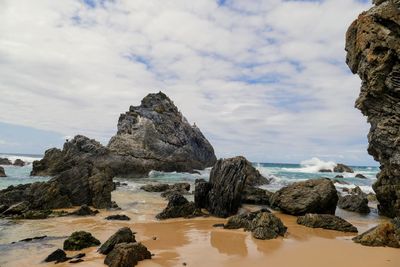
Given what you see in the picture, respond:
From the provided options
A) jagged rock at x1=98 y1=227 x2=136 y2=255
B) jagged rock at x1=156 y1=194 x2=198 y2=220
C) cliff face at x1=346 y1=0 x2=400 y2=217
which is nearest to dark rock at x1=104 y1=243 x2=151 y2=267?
jagged rock at x1=98 y1=227 x2=136 y2=255

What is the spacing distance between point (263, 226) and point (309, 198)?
242 inches

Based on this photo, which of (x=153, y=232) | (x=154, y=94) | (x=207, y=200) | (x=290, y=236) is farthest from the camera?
(x=154, y=94)

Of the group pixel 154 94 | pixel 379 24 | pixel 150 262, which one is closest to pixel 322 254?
pixel 150 262

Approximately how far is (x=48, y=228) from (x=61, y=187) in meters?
6.60

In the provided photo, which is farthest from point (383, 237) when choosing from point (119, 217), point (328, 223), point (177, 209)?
point (119, 217)

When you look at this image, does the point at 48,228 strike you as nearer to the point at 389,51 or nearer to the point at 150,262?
the point at 150,262

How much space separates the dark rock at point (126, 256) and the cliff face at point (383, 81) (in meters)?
12.2

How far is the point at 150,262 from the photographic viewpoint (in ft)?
29.0

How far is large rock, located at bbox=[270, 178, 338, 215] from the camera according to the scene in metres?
17.1

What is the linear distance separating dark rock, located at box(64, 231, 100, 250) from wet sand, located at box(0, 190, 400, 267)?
13.9 inches

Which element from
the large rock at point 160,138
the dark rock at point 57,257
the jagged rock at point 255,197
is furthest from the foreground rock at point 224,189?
the large rock at point 160,138

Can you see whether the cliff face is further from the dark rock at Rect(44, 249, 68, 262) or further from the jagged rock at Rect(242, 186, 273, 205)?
the dark rock at Rect(44, 249, 68, 262)

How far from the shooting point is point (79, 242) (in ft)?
34.6

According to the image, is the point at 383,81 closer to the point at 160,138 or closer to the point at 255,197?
the point at 255,197
